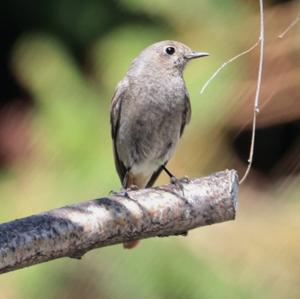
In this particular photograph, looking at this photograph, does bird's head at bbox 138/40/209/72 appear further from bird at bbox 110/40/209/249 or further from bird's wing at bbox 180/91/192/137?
bird's wing at bbox 180/91/192/137

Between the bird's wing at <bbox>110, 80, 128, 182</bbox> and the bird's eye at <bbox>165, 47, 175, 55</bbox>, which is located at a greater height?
the bird's eye at <bbox>165, 47, 175, 55</bbox>

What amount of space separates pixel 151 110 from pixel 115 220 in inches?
61.3

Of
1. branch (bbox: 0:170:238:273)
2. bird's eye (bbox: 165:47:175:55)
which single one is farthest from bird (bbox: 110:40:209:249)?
branch (bbox: 0:170:238:273)

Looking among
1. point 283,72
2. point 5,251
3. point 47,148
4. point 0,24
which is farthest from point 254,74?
point 5,251

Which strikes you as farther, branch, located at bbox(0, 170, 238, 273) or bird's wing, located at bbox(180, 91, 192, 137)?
bird's wing, located at bbox(180, 91, 192, 137)

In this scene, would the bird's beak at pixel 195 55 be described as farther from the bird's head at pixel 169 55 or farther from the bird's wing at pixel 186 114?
the bird's wing at pixel 186 114

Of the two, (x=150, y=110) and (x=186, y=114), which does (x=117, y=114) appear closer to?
(x=150, y=110)

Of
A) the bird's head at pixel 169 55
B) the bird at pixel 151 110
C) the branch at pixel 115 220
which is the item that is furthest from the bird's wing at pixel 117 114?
the branch at pixel 115 220

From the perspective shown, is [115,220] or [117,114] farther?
[117,114]

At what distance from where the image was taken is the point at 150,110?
480 centimetres

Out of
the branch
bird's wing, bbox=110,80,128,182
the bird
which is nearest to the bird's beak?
the bird

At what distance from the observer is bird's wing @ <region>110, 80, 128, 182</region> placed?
483 cm

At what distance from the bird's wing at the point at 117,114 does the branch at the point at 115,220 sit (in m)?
1.19

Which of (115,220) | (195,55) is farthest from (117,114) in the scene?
(115,220)
